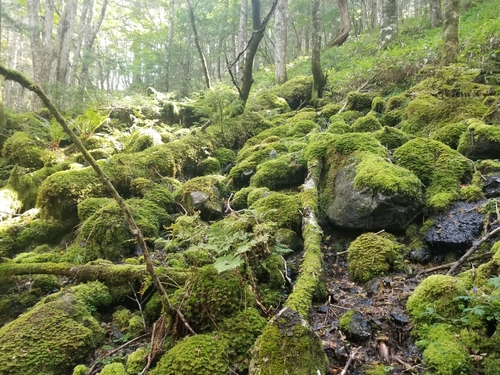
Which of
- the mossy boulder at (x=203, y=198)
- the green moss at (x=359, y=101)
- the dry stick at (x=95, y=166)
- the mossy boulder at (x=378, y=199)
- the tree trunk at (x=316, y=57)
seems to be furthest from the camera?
the tree trunk at (x=316, y=57)

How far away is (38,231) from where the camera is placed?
5.71 metres

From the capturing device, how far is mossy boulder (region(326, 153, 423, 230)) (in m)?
4.36

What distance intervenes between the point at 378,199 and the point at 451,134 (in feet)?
7.91

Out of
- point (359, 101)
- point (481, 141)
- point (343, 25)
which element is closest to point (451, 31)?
point (359, 101)

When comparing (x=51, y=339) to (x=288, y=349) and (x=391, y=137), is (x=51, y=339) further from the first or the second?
(x=391, y=137)

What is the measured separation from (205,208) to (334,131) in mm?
3345

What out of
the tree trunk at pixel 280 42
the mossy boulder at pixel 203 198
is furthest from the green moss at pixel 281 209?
the tree trunk at pixel 280 42

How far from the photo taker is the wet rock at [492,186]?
14.0 feet

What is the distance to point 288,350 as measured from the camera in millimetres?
2363

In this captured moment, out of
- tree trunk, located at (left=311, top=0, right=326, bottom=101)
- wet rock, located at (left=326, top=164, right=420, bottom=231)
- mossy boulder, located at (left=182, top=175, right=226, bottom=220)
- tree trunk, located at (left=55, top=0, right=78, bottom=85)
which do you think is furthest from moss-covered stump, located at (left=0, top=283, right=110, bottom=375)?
tree trunk, located at (left=55, top=0, right=78, bottom=85)

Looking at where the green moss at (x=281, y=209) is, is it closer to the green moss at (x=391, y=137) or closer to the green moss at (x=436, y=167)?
the green moss at (x=436, y=167)

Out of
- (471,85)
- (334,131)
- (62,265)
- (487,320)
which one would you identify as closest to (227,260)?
(487,320)

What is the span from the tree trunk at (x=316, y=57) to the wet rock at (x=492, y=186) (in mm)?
7122

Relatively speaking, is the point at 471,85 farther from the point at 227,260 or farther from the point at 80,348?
the point at 80,348
